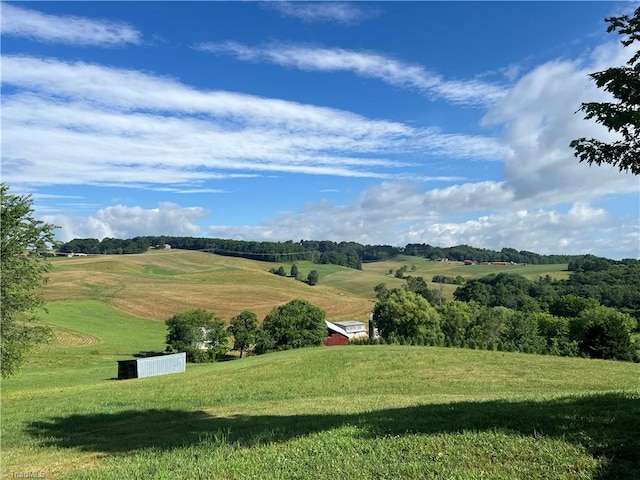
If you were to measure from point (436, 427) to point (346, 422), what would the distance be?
2.35 metres

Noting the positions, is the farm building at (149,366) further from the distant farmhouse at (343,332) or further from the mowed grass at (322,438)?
the distant farmhouse at (343,332)

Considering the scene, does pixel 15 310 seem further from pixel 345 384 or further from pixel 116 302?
pixel 116 302

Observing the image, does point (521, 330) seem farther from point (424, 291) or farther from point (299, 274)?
point (299, 274)

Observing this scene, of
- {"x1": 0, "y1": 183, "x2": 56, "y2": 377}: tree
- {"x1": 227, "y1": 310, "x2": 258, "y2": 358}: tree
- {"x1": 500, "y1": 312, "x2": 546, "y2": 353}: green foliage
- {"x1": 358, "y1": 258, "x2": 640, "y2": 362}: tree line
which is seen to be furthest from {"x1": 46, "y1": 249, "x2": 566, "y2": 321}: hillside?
{"x1": 0, "y1": 183, "x2": 56, "y2": 377}: tree

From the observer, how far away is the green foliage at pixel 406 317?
8006 centimetres

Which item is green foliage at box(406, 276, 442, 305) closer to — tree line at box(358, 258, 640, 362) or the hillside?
tree line at box(358, 258, 640, 362)

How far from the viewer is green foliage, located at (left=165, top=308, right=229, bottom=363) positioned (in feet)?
222

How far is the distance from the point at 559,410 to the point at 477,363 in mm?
28705

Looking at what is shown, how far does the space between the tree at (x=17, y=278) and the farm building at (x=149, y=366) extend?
17.3 metres

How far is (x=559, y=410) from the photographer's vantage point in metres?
9.91

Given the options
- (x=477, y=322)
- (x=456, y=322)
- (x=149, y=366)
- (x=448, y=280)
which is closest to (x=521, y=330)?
(x=477, y=322)

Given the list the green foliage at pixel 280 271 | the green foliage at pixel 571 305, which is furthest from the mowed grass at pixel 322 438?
the green foliage at pixel 280 271

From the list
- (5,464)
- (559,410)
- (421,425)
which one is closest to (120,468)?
(5,464)

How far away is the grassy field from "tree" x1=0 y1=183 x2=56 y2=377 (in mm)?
3008
